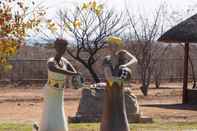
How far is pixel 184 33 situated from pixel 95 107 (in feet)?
28.4

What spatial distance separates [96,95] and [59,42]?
7.29m

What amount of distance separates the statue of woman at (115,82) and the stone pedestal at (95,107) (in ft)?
21.1

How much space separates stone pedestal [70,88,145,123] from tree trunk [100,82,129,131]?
252 inches

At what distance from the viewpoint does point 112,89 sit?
34.3 feet

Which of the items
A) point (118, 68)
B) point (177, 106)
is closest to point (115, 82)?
point (118, 68)

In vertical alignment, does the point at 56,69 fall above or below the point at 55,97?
above

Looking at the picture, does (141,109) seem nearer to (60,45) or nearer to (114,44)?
(114,44)

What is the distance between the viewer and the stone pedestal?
56.0 feet

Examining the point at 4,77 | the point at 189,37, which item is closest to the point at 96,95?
the point at 189,37

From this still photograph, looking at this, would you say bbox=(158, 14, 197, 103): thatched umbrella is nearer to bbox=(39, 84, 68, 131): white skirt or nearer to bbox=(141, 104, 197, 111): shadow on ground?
bbox=(141, 104, 197, 111): shadow on ground

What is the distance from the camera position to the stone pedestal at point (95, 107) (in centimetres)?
1708

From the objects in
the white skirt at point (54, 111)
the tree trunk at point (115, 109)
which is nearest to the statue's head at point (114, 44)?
the tree trunk at point (115, 109)

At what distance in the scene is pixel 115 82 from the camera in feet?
34.0

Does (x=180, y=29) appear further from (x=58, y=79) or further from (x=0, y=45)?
(x=58, y=79)
